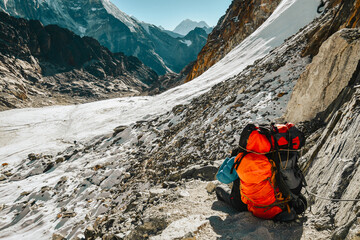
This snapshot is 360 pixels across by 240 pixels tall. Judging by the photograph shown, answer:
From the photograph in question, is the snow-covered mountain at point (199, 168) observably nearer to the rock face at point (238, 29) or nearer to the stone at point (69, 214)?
the stone at point (69, 214)

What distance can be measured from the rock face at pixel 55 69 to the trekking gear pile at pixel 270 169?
7055 centimetres

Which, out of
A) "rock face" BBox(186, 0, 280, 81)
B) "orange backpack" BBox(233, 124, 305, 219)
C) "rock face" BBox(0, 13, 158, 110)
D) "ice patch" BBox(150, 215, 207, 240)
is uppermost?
"rock face" BBox(0, 13, 158, 110)

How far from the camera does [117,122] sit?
63.1 feet

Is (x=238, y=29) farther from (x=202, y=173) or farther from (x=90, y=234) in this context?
(x=90, y=234)

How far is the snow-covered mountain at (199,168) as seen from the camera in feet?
9.23

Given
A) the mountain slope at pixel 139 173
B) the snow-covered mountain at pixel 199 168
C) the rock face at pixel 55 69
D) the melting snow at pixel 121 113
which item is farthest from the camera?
the rock face at pixel 55 69

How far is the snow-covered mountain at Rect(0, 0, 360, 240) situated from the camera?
2.81 meters

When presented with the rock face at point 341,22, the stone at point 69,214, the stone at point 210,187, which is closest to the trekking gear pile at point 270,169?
the stone at point 210,187

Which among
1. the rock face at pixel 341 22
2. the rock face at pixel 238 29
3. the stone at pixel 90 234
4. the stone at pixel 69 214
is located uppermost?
the rock face at pixel 238 29

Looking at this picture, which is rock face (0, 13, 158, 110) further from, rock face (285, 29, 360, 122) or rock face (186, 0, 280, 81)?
rock face (285, 29, 360, 122)

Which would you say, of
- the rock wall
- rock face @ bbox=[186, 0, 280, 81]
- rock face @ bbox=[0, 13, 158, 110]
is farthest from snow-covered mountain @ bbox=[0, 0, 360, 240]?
rock face @ bbox=[0, 13, 158, 110]

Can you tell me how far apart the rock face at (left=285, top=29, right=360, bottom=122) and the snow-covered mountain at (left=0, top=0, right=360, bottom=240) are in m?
0.02

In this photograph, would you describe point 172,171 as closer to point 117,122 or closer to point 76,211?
point 76,211

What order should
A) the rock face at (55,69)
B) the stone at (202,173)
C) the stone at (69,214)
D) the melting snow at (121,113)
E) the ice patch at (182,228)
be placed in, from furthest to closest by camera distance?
the rock face at (55,69), the melting snow at (121,113), the stone at (69,214), the stone at (202,173), the ice patch at (182,228)
